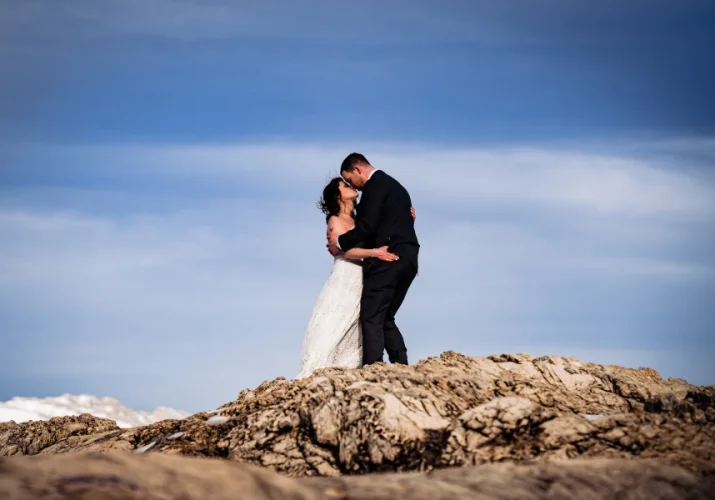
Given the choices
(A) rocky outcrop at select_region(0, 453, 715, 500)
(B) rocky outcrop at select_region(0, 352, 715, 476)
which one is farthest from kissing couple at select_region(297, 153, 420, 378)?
(A) rocky outcrop at select_region(0, 453, 715, 500)

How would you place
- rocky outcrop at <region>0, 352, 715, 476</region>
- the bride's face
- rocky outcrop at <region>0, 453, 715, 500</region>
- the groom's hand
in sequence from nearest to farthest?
rocky outcrop at <region>0, 453, 715, 500</region>, rocky outcrop at <region>0, 352, 715, 476</region>, the groom's hand, the bride's face

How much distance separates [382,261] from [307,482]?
5664mm

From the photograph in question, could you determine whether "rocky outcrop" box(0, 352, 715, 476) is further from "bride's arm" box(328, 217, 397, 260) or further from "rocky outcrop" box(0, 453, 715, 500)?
"bride's arm" box(328, 217, 397, 260)

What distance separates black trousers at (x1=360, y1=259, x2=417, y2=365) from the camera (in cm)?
1005

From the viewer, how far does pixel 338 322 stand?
1038 cm

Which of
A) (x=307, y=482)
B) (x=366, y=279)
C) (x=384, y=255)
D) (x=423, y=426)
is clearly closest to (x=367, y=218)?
(x=384, y=255)

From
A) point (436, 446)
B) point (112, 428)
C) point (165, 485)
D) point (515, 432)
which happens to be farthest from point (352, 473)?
point (112, 428)

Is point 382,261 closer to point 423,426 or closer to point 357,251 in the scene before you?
point 357,251

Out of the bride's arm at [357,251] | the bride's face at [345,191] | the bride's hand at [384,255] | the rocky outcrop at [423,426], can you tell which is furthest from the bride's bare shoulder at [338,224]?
the rocky outcrop at [423,426]

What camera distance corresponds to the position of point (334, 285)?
10.5 m

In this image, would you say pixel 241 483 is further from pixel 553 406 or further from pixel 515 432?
pixel 553 406

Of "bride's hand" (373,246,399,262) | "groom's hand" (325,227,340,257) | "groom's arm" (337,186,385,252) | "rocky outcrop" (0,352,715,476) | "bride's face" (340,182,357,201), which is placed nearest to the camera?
"rocky outcrop" (0,352,715,476)

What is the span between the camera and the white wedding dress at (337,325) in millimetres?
10375

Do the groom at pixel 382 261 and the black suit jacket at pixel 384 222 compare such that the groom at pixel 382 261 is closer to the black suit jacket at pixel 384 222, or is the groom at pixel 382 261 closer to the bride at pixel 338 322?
the black suit jacket at pixel 384 222
